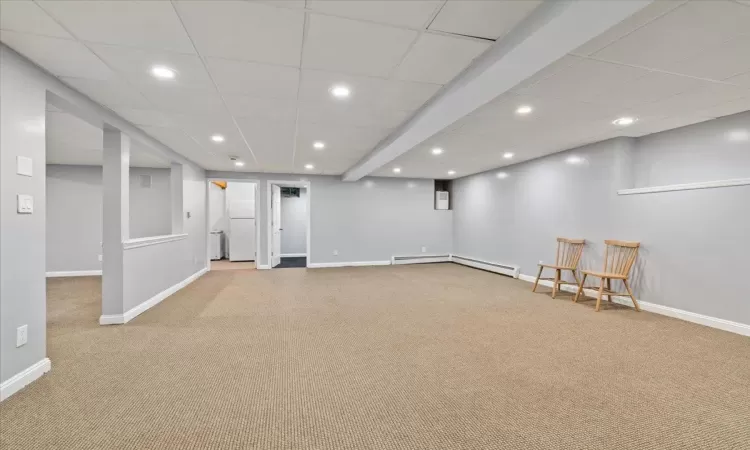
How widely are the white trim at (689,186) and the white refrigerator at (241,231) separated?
843 centimetres

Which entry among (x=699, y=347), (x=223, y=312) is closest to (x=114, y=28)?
(x=223, y=312)

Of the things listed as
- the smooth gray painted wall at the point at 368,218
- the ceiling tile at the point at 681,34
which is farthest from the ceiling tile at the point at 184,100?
the smooth gray painted wall at the point at 368,218

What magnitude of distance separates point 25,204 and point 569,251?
248 inches

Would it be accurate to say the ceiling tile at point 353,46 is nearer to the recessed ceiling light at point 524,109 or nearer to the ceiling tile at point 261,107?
the ceiling tile at point 261,107

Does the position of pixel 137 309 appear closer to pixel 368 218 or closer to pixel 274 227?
pixel 274 227

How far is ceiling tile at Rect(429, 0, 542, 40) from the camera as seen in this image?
1.66 m

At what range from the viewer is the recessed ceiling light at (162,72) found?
2.35 meters

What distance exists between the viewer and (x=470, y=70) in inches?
91.8

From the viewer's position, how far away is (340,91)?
2.78 m

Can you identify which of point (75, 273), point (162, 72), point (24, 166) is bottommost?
point (75, 273)

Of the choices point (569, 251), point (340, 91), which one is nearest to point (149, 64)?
point (340, 91)

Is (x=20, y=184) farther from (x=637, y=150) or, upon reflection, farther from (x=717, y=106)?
(x=637, y=150)

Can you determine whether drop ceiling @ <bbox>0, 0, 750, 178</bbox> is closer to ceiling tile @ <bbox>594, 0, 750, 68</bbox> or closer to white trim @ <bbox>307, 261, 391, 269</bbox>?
ceiling tile @ <bbox>594, 0, 750, 68</bbox>

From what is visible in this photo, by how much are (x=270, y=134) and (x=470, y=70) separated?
2.75 metres
